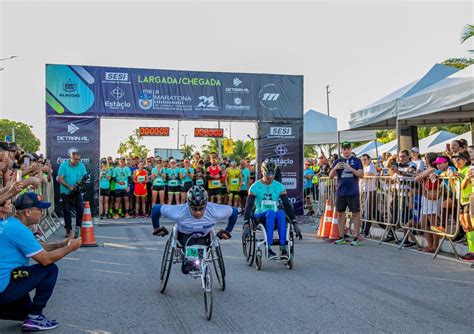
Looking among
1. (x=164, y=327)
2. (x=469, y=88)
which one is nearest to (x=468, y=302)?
(x=164, y=327)

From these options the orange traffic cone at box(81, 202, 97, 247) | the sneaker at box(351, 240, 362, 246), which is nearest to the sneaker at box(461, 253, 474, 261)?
the sneaker at box(351, 240, 362, 246)

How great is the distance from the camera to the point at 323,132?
29812mm

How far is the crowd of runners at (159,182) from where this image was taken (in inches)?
774

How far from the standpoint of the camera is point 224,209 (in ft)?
24.2

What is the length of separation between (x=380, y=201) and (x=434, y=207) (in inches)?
86.9

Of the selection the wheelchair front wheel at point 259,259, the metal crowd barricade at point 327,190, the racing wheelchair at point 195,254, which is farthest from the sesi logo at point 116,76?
the racing wheelchair at point 195,254

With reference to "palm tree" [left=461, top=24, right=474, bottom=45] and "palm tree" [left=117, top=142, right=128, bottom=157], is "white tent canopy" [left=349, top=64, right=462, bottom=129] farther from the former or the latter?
"palm tree" [left=117, top=142, right=128, bottom=157]

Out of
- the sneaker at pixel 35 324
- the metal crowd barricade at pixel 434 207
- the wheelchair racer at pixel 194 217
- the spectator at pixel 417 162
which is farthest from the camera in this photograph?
the spectator at pixel 417 162

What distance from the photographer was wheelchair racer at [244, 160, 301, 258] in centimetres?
927

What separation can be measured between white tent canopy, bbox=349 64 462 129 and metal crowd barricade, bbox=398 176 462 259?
3.82 meters

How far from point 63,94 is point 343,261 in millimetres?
12064

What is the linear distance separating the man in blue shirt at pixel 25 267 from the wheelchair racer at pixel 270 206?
411 cm

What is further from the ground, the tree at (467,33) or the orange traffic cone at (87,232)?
the tree at (467,33)

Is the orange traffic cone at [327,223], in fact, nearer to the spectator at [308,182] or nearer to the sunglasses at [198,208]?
the sunglasses at [198,208]
